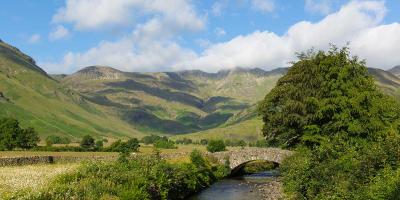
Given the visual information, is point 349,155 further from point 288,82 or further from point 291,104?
point 288,82

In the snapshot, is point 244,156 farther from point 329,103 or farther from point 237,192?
point 329,103

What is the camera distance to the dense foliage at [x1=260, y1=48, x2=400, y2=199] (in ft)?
131

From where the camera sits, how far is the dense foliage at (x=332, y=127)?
39781 mm

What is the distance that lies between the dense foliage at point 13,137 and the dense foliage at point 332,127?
87.7 meters

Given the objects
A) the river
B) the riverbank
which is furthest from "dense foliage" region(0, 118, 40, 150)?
the riverbank

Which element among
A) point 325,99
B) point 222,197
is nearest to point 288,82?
point 325,99

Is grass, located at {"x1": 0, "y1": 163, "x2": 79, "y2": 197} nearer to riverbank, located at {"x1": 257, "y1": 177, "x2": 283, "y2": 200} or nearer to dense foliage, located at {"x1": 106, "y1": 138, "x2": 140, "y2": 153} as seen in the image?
riverbank, located at {"x1": 257, "y1": 177, "x2": 283, "y2": 200}

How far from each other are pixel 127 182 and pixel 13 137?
4035 inches

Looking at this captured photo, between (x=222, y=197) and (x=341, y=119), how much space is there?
23302 mm

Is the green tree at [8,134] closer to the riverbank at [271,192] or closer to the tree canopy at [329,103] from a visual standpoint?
the riverbank at [271,192]

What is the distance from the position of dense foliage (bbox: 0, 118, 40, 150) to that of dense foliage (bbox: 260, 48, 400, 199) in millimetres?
87744

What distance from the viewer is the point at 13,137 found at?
14188 cm

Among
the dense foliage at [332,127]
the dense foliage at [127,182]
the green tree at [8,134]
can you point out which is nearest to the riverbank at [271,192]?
the dense foliage at [332,127]

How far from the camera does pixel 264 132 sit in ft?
268
